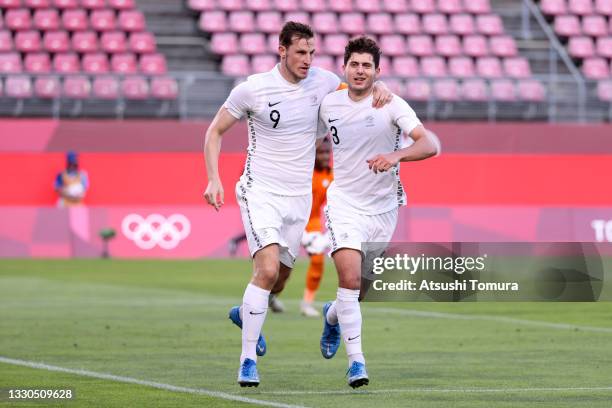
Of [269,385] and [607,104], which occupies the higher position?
[607,104]

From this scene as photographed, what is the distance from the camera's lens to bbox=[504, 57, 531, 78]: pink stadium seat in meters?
34.0

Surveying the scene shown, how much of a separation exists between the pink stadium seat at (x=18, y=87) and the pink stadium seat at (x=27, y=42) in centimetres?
259

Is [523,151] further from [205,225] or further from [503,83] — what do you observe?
[205,225]

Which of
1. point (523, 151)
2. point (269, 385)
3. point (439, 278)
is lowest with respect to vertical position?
point (269, 385)

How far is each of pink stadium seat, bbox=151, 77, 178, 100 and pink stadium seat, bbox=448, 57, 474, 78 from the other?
7.02m

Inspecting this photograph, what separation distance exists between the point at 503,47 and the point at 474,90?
12.7 feet

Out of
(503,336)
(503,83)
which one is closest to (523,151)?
(503,83)

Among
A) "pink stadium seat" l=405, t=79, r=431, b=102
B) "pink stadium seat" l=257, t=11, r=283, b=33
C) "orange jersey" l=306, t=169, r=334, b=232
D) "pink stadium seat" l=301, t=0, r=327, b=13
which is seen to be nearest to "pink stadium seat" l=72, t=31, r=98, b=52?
"pink stadium seat" l=257, t=11, r=283, b=33

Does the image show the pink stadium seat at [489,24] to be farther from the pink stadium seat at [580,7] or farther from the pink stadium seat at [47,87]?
the pink stadium seat at [47,87]

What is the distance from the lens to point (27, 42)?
31.7 m

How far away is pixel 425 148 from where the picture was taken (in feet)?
31.9

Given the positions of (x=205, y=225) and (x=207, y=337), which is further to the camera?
(x=205, y=225)

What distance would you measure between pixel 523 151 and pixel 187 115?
701 centimetres

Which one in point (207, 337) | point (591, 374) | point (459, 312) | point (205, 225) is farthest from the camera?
point (205, 225)
